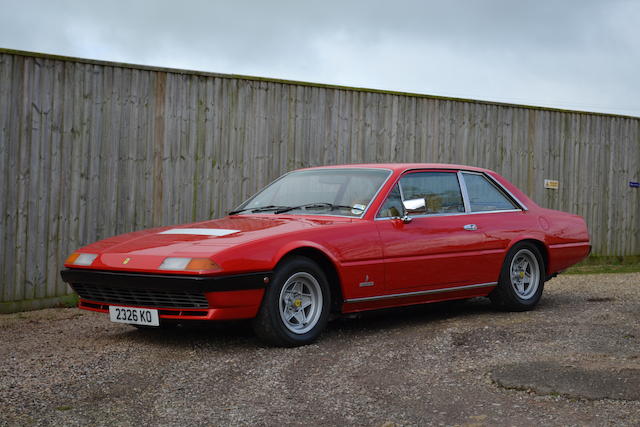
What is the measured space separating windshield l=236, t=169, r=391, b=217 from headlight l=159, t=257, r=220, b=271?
5.15 feet

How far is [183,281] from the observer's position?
236 inches

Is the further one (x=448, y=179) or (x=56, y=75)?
(x=56, y=75)

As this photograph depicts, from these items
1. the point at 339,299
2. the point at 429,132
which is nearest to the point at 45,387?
the point at 339,299

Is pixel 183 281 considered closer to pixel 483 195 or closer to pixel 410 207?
pixel 410 207

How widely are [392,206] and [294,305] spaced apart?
1438 mm

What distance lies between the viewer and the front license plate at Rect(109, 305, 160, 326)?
629 cm

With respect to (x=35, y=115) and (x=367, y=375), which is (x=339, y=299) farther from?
(x=35, y=115)

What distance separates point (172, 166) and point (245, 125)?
1133mm

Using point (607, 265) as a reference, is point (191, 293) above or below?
above

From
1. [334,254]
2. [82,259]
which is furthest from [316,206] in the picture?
[82,259]

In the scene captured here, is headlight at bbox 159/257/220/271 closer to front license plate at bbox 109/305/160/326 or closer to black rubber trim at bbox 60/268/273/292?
black rubber trim at bbox 60/268/273/292

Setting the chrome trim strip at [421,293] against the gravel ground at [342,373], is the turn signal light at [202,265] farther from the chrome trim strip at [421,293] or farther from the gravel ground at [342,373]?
the chrome trim strip at [421,293]

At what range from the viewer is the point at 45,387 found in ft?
17.2

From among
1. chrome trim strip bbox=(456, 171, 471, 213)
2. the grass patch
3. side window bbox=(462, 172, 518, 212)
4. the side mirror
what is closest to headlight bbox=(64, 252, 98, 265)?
the side mirror
